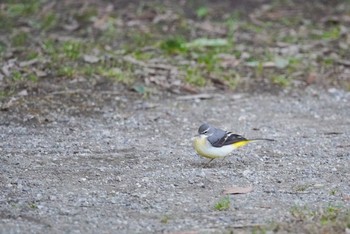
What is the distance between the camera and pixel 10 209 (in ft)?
22.6

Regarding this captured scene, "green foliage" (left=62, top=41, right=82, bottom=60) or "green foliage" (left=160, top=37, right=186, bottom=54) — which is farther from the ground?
"green foliage" (left=62, top=41, right=82, bottom=60)

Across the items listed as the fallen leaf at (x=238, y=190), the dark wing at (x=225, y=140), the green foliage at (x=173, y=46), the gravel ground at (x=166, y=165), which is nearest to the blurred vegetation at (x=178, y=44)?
the green foliage at (x=173, y=46)

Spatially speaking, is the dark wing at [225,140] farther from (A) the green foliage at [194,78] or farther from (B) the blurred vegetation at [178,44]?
(A) the green foliage at [194,78]

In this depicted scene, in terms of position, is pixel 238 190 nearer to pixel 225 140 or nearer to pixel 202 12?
pixel 225 140

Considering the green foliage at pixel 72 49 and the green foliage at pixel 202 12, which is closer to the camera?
the green foliage at pixel 72 49

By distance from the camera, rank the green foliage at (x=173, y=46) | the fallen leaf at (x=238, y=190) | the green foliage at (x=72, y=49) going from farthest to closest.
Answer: the green foliage at (x=173, y=46) → the green foliage at (x=72, y=49) → the fallen leaf at (x=238, y=190)

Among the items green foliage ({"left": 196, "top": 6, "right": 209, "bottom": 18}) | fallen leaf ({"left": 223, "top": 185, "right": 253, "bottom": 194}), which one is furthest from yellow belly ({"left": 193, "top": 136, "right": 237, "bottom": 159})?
green foliage ({"left": 196, "top": 6, "right": 209, "bottom": 18})

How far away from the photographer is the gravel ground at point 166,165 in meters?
6.76

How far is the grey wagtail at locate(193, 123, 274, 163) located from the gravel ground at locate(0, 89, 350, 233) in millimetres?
152

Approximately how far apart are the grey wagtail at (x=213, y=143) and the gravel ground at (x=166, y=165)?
15 centimetres

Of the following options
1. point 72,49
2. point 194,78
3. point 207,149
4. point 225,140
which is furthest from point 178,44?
point 207,149

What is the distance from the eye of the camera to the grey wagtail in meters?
8.30

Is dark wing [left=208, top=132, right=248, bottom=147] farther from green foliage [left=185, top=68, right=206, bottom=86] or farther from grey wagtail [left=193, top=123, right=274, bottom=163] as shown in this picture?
green foliage [left=185, top=68, right=206, bottom=86]

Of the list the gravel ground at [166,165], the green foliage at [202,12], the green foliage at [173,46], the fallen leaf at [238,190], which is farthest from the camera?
the green foliage at [202,12]
